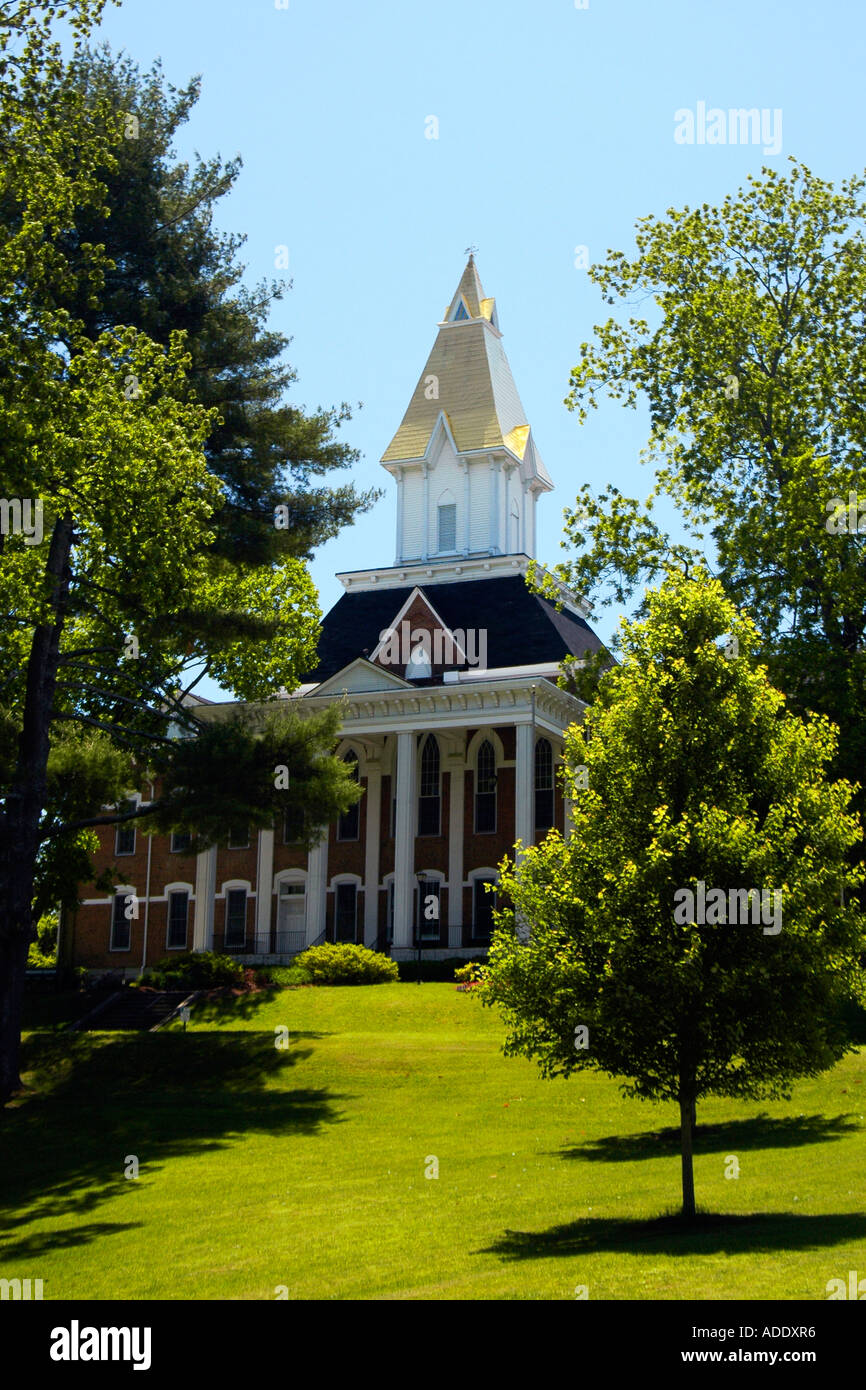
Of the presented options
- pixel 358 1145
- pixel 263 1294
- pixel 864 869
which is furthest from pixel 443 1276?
pixel 358 1145

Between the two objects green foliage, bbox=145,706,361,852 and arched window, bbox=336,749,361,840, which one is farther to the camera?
arched window, bbox=336,749,361,840

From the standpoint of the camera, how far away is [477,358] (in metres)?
62.1

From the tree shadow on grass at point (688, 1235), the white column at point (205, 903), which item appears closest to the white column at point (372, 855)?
the white column at point (205, 903)

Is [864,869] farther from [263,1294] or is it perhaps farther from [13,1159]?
[13,1159]

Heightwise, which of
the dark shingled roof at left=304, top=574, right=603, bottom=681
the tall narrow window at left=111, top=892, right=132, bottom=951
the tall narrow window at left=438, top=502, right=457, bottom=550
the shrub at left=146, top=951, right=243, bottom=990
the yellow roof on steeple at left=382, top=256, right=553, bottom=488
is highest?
the yellow roof on steeple at left=382, top=256, right=553, bottom=488

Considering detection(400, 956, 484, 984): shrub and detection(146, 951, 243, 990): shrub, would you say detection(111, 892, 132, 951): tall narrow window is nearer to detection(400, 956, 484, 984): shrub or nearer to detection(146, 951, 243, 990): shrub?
detection(146, 951, 243, 990): shrub

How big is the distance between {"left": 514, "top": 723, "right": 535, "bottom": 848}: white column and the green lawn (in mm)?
12626

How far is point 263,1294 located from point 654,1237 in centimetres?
383

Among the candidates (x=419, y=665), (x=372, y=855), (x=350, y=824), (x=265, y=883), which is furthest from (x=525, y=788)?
(x=265, y=883)

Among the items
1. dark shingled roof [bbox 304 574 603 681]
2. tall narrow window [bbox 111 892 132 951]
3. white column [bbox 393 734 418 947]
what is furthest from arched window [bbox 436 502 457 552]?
tall narrow window [bbox 111 892 132 951]

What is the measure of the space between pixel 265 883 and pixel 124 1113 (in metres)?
25.4

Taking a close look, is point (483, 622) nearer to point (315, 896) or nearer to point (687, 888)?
point (315, 896)

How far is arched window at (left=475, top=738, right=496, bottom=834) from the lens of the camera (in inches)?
1951

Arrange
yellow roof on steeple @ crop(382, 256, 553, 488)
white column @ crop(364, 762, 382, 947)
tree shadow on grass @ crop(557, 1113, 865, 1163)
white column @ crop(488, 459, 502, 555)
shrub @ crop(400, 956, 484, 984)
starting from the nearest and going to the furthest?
tree shadow on grass @ crop(557, 1113, 865, 1163)
shrub @ crop(400, 956, 484, 984)
white column @ crop(364, 762, 382, 947)
white column @ crop(488, 459, 502, 555)
yellow roof on steeple @ crop(382, 256, 553, 488)
